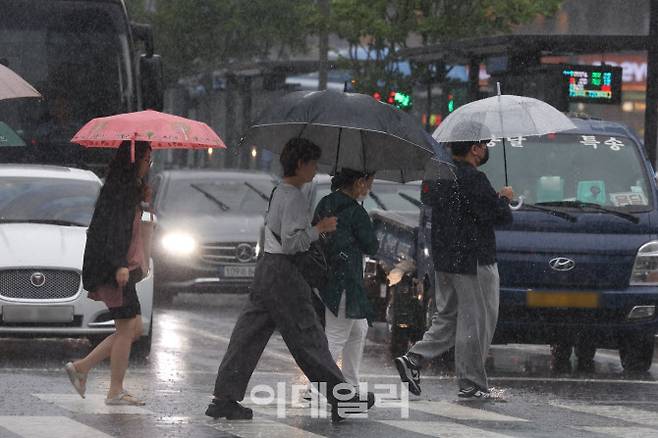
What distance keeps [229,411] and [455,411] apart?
154cm

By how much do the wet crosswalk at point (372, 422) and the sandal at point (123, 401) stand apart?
0.07m

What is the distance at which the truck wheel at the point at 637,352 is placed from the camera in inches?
558

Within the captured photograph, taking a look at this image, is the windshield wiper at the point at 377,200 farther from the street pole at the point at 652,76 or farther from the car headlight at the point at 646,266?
the car headlight at the point at 646,266

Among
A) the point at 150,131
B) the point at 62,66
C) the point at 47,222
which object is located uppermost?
the point at 62,66

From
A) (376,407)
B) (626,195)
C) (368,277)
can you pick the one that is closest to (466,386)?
(376,407)

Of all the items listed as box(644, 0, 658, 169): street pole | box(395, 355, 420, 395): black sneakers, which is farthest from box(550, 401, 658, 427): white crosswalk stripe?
box(644, 0, 658, 169): street pole

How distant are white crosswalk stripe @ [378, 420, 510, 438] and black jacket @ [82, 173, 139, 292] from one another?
1.86 meters

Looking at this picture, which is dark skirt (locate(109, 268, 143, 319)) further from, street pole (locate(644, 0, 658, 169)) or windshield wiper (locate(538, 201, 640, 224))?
street pole (locate(644, 0, 658, 169))

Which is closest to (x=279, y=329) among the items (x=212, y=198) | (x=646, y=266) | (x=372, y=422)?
(x=372, y=422)

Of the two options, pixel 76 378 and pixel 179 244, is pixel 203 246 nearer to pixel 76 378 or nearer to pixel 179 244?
pixel 179 244

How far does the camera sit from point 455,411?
10922 millimetres

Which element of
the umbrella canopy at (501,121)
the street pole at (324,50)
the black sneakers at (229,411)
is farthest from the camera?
the street pole at (324,50)

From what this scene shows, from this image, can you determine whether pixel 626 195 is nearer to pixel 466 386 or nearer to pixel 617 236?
pixel 617 236

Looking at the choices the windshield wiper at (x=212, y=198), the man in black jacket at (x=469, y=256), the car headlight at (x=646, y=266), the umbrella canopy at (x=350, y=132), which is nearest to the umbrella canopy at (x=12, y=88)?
the umbrella canopy at (x=350, y=132)
